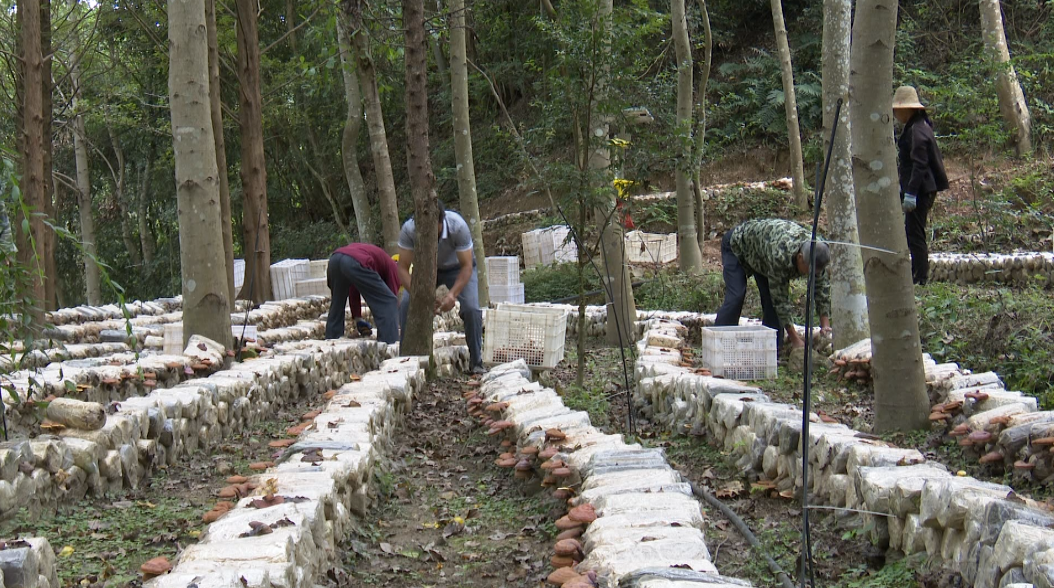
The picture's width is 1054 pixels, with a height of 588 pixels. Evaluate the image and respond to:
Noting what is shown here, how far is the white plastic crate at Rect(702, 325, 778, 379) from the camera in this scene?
21.9 ft

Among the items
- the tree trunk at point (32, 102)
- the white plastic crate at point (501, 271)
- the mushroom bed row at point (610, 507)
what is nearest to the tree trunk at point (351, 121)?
the white plastic crate at point (501, 271)

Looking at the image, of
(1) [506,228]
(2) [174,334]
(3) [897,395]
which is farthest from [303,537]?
(1) [506,228]

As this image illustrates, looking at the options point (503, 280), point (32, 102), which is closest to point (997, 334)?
point (503, 280)

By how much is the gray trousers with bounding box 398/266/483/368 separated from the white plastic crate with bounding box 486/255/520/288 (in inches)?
187

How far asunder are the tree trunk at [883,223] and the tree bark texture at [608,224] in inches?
98.8

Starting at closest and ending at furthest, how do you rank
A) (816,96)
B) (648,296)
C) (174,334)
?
(174,334) < (648,296) < (816,96)

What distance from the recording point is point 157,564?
2.88m

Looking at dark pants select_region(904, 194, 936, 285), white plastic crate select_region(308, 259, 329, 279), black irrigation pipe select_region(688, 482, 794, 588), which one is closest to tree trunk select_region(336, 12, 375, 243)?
white plastic crate select_region(308, 259, 329, 279)

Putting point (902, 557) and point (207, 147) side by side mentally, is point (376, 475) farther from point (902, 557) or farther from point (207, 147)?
point (207, 147)

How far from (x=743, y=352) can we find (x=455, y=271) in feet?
9.52

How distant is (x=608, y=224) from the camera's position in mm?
8680

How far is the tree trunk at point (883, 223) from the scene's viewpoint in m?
4.62

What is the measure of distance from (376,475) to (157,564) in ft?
6.23

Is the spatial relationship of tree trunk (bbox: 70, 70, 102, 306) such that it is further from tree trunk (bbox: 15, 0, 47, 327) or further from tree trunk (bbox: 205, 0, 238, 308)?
tree trunk (bbox: 15, 0, 47, 327)
